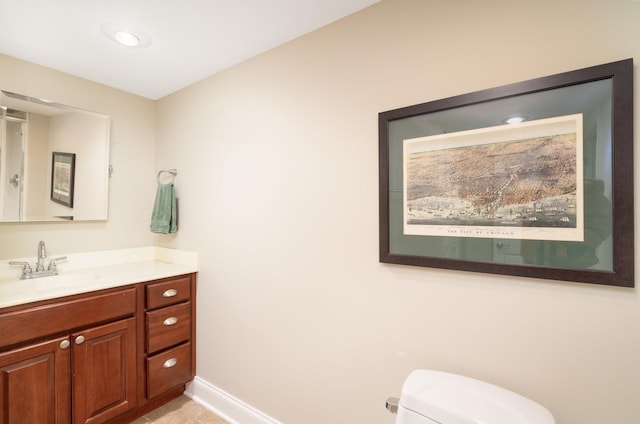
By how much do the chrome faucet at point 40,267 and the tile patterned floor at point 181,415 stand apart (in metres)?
1.14

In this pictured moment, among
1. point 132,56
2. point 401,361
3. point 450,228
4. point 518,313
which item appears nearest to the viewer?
point 518,313

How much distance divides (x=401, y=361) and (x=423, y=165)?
86 centimetres

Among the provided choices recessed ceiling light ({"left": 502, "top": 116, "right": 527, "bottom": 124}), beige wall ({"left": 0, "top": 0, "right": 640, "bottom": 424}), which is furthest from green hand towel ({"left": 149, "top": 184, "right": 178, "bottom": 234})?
recessed ceiling light ({"left": 502, "top": 116, "right": 527, "bottom": 124})

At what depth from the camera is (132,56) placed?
1.81m

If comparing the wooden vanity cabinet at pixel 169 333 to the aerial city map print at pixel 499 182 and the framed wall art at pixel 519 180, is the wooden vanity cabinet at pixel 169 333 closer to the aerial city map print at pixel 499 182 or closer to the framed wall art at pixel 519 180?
the framed wall art at pixel 519 180

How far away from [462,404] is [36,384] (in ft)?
6.40

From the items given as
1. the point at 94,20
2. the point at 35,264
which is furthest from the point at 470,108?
the point at 35,264

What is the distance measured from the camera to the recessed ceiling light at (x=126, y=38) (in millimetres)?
1577

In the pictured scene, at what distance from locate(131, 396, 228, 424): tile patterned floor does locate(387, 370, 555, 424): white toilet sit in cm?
151

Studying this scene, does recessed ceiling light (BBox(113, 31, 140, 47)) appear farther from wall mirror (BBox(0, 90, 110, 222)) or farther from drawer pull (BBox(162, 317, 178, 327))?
drawer pull (BBox(162, 317, 178, 327))

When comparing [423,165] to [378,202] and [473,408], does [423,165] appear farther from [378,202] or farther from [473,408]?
[473,408]

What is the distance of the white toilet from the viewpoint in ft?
2.79

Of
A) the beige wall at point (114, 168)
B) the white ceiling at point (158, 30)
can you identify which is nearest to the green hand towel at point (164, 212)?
the beige wall at point (114, 168)

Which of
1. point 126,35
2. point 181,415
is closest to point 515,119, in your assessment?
point 126,35
